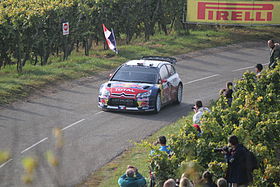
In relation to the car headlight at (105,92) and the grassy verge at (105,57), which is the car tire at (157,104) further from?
the grassy verge at (105,57)

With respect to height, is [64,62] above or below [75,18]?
below

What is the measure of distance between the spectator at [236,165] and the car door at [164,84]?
9601mm

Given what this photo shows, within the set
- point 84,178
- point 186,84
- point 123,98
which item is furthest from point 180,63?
point 84,178

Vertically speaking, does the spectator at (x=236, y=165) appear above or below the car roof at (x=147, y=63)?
below

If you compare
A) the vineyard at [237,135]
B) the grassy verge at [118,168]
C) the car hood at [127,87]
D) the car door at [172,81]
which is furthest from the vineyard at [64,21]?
the vineyard at [237,135]

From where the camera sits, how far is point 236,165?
363 inches

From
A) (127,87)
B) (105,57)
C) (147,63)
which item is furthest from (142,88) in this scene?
(105,57)

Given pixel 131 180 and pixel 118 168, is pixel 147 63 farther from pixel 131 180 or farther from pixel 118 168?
pixel 131 180

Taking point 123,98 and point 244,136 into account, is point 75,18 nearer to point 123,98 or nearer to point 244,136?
point 123,98

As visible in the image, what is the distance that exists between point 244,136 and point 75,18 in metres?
19.5

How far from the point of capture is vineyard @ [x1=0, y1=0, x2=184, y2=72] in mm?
23750

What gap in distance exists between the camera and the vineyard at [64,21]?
2375cm

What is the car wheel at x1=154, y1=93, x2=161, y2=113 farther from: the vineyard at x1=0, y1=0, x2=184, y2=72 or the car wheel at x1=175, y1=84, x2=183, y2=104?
the vineyard at x1=0, y1=0, x2=184, y2=72

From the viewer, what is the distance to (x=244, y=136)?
383 inches
